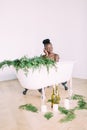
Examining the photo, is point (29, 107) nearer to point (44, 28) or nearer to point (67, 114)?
point (67, 114)

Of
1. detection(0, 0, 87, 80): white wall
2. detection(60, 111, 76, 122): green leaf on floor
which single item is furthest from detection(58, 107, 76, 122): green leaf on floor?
detection(0, 0, 87, 80): white wall

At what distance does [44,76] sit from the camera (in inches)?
148

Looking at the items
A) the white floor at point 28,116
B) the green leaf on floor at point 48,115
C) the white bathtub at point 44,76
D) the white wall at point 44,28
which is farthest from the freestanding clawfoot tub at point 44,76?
the white wall at point 44,28

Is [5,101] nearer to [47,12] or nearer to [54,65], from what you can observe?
[54,65]

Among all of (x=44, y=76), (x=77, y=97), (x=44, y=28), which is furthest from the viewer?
(x=44, y=28)

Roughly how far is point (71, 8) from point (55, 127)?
3550 millimetres

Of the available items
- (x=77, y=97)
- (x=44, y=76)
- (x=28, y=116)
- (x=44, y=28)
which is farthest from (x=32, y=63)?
(x=44, y=28)

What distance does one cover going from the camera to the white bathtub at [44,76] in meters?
3.71

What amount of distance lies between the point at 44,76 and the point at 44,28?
233 cm

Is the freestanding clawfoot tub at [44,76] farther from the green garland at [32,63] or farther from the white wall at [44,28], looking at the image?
the white wall at [44,28]

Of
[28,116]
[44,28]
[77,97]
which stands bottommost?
[77,97]

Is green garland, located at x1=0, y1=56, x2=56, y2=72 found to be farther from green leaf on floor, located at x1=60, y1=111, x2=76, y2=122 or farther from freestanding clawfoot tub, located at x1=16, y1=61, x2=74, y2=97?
green leaf on floor, located at x1=60, y1=111, x2=76, y2=122

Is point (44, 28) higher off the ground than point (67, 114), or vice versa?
point (44, 28)

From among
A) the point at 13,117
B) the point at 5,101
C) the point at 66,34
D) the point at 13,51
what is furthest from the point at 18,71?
the point at 66,34
